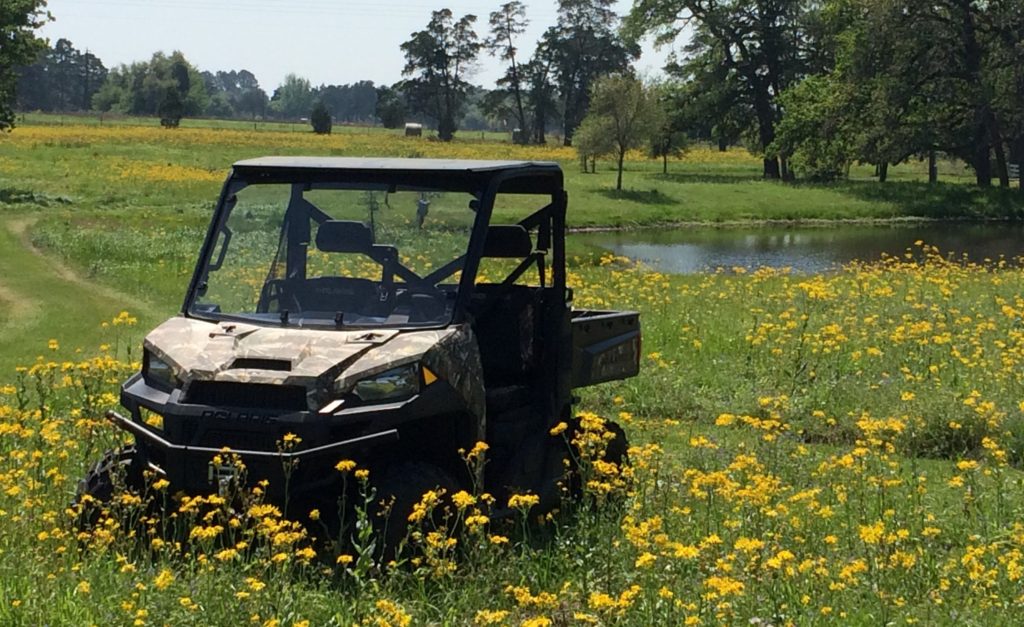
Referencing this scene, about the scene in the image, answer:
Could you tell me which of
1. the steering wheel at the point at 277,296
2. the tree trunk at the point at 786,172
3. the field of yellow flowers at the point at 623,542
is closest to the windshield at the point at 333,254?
the steering wheel at the point at 277,296

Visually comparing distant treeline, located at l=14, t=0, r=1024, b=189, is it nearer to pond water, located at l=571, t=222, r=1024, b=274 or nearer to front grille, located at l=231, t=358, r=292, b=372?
pond water, located at l=571, t=222, r=1024, b=274

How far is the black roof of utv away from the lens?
267 inches

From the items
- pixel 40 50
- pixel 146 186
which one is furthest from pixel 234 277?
pixel 146 186

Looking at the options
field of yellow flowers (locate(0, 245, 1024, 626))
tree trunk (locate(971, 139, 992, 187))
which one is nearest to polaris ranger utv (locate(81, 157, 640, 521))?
field of yellow flowers (locate(0, 245, 1024, 626))

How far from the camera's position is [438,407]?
6.05 metres

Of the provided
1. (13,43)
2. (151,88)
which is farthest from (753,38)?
(151,88)

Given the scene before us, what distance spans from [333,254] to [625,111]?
49.8 meters

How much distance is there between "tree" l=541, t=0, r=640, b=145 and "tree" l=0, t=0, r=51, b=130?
239 ft

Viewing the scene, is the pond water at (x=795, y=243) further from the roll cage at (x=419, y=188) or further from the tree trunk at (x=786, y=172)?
the roll cage at (x=419, y=188)

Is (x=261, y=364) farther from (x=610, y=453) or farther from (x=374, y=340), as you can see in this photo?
(x=610, y=453)

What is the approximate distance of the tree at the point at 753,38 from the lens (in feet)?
228

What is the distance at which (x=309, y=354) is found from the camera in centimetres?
596

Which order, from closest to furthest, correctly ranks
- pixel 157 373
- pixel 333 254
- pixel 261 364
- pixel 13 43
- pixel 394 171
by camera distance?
pixel 261 364 → pixel 157 373 → pixel 394 171 → pixel 333 254 → pixel 13 43

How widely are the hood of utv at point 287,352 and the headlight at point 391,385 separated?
0.12 ft
